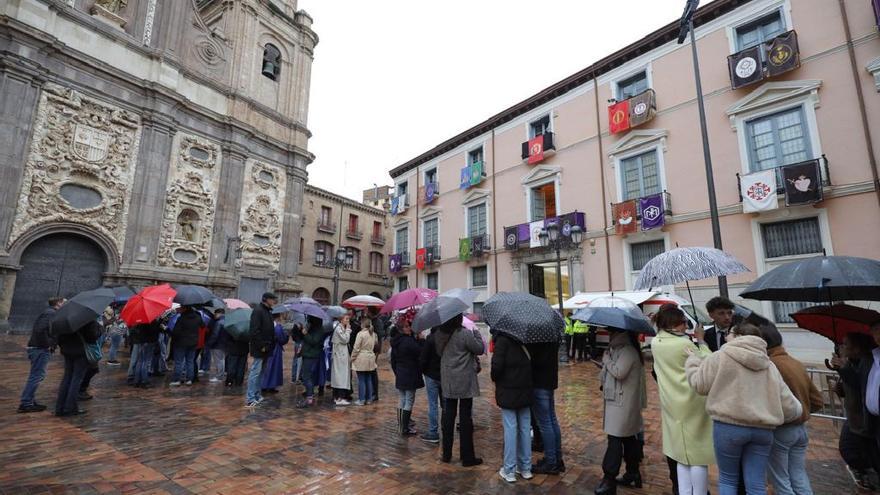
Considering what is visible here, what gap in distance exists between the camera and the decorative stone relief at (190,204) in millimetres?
18109

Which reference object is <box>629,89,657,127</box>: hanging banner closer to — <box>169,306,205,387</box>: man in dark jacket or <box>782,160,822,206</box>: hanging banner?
<box>782,160,822,206</box>: hanging banner

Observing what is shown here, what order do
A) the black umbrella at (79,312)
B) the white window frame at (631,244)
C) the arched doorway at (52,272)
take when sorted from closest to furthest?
the black umbrella at (79,312) → the arched doorway at (52,272) → the white window frame at (631,244)

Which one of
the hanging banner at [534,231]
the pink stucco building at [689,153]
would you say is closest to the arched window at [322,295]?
the pink stucco building at [689,153]

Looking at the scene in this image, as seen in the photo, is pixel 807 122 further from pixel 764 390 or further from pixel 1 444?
pixel 1 444

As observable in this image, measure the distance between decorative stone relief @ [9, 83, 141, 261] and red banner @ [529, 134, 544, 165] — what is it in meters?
17.4

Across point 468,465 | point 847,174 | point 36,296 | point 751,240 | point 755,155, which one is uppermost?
point 755,155

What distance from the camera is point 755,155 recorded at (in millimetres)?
13375

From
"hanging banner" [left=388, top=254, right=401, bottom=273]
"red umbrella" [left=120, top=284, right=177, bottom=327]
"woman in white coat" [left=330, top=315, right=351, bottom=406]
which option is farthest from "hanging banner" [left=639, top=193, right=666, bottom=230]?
"hanging banner" [left=388, top=254, right=401, bottom=273]

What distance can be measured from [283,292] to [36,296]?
9579mm

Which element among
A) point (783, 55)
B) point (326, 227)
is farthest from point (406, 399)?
point (326, 227)

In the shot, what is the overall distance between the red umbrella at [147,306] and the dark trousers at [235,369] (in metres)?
1.73

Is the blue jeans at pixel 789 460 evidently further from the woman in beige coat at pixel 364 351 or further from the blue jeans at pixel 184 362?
the blue jeans at pixel 184 362

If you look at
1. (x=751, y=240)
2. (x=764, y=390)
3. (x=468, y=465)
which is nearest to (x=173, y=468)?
(x=468, y=465)

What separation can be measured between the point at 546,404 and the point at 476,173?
19057 mm
